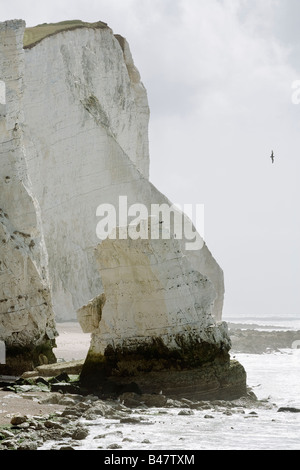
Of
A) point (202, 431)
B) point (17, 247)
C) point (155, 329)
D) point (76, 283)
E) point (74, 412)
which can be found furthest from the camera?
point (76, 283)

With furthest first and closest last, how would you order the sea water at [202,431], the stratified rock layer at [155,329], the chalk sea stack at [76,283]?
the chalk sea stack at [76,283] → the stratified rock layer at [155,329] → the sea water at [202,431]

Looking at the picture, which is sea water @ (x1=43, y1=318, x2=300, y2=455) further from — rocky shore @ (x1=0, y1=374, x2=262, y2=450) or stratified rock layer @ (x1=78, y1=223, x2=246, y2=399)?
stratified rock layer @ (x1=78, y1=223, x2=246, y2=399)

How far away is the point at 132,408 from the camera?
42.1ft

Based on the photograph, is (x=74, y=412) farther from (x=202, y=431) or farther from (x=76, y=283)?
(x=76, y=283)

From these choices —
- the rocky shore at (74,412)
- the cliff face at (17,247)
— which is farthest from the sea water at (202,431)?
the cliff face at (17,247)

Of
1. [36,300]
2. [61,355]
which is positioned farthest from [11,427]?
[61,355]

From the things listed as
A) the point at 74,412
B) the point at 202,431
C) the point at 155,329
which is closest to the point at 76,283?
the point at 155,329

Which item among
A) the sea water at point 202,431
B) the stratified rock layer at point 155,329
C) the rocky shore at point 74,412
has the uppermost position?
the stratified rock layer at point 155,329

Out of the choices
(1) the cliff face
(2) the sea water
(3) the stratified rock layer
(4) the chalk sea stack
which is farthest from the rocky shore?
(1) the cliff face

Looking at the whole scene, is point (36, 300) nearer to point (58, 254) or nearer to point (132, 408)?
point (132, 408)

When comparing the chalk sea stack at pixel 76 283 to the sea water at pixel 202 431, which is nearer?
the sea water at pixel 202 431

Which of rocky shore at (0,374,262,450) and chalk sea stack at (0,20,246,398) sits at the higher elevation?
chalk sea stack at (0,20,246,398)

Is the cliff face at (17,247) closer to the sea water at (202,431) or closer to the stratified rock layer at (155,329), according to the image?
the stratified rock layer at (155,329)
